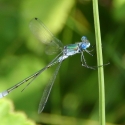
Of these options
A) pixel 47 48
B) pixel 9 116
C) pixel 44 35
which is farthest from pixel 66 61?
pixel 9 116

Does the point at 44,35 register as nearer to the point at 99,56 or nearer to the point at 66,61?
the point at 66,61

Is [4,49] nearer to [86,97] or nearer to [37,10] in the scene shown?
[37,10]

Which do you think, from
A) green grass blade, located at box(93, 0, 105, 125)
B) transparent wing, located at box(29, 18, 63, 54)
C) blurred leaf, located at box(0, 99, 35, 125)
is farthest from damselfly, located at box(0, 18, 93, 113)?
green grass blade, located at box(93, 0, 105, 125)

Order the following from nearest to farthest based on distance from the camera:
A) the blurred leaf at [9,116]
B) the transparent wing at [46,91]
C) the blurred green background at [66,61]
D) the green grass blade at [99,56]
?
the green grass blade at [99,56] < the blurred leaf at [9,116] < the transparent wing at [46,91] < the blurred green background at [66,61]

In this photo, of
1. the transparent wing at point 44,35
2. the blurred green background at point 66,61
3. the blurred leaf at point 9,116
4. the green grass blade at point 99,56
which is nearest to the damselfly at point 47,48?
the transparent wing at point 44,35

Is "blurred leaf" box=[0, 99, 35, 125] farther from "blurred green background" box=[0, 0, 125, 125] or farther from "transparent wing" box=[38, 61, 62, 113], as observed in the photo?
"blurred green background" box=[0, 0, 125, 125]

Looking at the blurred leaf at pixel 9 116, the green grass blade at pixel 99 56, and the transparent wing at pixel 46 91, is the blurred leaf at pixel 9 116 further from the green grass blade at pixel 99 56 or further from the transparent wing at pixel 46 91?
the green grass blade at pixel 99 56

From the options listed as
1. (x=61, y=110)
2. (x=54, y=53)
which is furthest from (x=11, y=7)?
(x=61, y=110)
